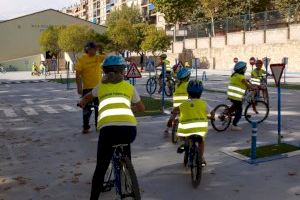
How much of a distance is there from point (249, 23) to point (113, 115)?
4408 cm

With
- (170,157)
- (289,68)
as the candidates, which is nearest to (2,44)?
(289,68)

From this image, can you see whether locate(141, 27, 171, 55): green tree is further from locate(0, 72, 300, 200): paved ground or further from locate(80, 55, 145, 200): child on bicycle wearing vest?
locate(80, 55, 145, 200): child on bicycle wearing vest

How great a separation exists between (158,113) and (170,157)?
532 cm

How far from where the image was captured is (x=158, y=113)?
42.9 feet

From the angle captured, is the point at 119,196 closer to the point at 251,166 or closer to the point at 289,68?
the point at 251,166

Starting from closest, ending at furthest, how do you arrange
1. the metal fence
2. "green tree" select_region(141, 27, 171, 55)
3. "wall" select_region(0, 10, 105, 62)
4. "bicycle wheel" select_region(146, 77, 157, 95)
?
"bicycle wheel" select_region(146, 77, 157, 95)
the metal fence
"green tree" select_region(141, 27, 171, 55)
"wall" select_region(0, 10, 105, 62)

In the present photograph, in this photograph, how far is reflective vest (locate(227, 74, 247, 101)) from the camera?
9641mm

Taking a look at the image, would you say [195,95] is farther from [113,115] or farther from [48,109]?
[48,109]

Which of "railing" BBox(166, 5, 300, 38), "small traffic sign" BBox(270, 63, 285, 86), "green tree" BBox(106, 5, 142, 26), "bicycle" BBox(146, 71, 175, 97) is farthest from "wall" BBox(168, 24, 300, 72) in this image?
"small traffic sign" BBox(270, 63, 285, 86)

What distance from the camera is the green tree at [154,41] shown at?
5403cm

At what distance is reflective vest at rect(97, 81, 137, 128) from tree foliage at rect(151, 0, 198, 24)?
2183 inches

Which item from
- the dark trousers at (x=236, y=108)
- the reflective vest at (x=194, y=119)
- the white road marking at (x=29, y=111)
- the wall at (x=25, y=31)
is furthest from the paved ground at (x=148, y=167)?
the wall at (x=25, y=31)

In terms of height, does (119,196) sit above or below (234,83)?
below

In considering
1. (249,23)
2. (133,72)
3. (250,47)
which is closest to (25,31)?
(249,23)
